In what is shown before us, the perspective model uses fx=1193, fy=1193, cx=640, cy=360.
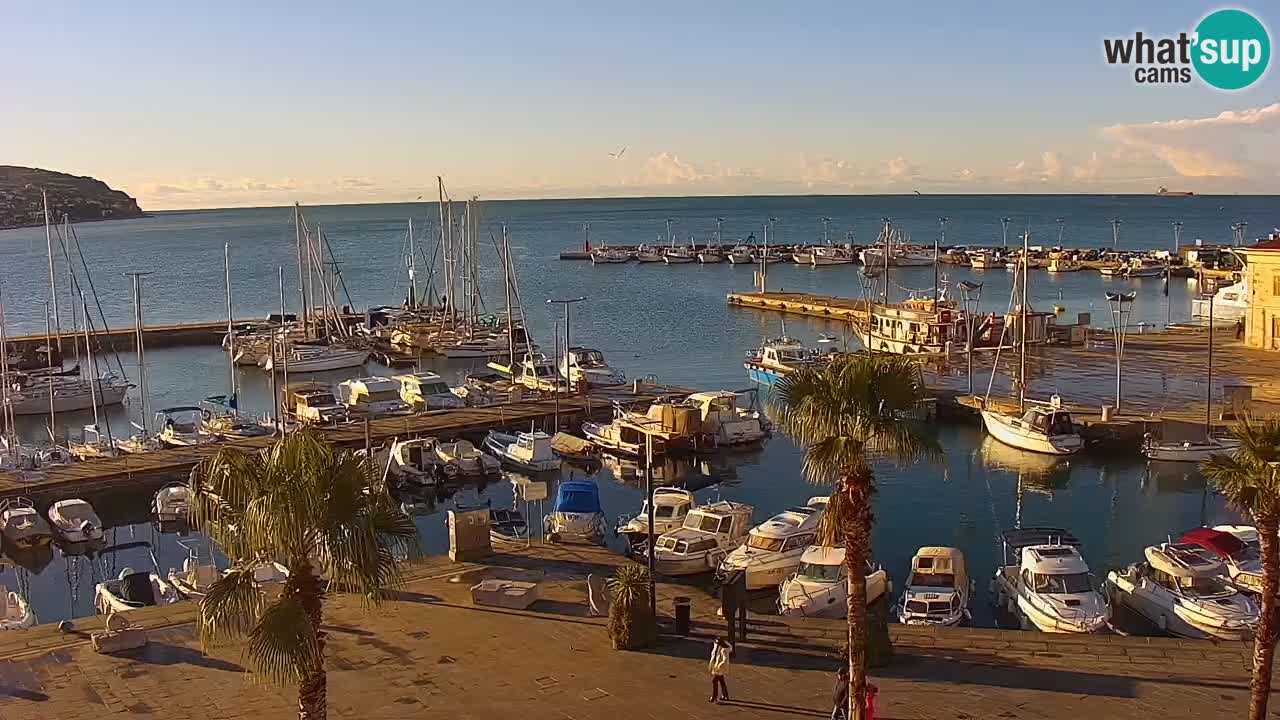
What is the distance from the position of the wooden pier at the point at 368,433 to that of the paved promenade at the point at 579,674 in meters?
17.8

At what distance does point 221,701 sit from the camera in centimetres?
1834

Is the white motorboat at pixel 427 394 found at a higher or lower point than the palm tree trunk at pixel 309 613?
lower

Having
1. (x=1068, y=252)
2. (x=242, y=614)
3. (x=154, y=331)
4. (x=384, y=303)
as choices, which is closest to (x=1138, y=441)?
(x=242, y=614)

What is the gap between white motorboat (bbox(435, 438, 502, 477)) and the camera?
44531 mm

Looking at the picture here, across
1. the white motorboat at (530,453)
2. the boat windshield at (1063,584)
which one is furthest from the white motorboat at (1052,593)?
the white motorboat at (530,453)

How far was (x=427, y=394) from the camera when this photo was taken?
56.7 metres

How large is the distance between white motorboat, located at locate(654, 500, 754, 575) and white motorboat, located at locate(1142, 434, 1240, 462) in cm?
1877

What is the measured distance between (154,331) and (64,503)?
58.4 meters

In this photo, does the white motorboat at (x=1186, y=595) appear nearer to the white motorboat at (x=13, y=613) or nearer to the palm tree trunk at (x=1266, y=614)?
the palm tree trunk at (x=1266, y=614)

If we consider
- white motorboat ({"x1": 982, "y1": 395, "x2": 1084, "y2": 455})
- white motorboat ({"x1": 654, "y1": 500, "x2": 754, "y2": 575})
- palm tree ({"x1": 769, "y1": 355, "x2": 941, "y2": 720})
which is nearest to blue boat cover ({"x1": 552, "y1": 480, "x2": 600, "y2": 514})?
white motorboat ({"x1": 654, "y1": 500, "x2": 754, "y2": 575})

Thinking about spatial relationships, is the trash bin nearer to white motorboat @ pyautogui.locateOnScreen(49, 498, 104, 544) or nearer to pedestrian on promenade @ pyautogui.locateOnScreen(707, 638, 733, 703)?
pedestrian on promenade @ pyautogui.locateOnScreen(707, 638, 733, 703)

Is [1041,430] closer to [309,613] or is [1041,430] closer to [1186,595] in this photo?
[1186,595]

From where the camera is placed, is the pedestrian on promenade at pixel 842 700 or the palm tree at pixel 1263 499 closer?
the palm tree at pixel 1263 499

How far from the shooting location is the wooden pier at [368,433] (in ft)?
138
